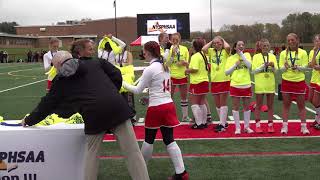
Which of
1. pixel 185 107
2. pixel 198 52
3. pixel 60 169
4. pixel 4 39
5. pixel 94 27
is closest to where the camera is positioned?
pixel 60 169

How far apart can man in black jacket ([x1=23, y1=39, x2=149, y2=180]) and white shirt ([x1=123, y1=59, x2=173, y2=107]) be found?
0.89 metres

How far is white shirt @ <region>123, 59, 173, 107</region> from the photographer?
18.4 ft

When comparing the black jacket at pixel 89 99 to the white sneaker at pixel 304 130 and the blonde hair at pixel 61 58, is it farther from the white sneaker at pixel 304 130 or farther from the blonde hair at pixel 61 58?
the white sneaker at pixel 304 130

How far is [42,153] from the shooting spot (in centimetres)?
488

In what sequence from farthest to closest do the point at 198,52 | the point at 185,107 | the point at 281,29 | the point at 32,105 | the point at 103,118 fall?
the point at 281,29
the point at 32,105
the point at 185,107
the point at 198,52
the point at 103,118

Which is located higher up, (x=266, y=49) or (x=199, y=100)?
(x=266, y=49)

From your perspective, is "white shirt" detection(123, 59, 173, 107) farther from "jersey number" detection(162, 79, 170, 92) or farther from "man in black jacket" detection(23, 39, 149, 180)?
"man in black jacket" detection(23, 39, 149, 180)

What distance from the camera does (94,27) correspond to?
114 meters

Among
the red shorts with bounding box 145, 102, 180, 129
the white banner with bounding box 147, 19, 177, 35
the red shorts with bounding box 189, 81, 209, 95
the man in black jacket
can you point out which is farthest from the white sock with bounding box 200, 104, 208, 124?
the white banner with bounding box 147, 19, 177, 35

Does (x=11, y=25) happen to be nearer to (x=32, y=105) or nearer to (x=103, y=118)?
(x=32, y=105)

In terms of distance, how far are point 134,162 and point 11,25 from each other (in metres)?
161

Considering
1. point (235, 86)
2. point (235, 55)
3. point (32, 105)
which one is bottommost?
point (32, 105)

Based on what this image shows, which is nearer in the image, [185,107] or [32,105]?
[185,107]

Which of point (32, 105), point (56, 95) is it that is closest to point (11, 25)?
point (32, 105)
